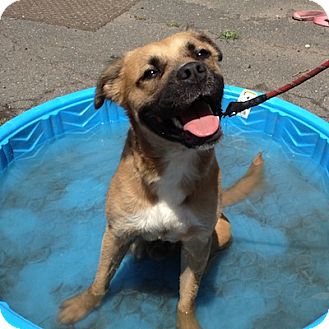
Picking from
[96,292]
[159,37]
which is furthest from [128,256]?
[159,37]

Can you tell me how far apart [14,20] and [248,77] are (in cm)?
359

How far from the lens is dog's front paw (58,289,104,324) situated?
349 centimetres

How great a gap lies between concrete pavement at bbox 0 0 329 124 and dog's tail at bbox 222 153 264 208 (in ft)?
4.86

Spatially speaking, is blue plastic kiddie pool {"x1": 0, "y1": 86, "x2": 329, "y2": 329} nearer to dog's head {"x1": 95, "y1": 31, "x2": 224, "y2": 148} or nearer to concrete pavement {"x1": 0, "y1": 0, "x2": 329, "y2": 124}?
concrete pavement {"x1": 0, "y1": 0, "x2": 329, "y2": 124}

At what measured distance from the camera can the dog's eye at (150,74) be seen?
9.45ft

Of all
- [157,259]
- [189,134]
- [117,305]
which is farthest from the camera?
[157,259]

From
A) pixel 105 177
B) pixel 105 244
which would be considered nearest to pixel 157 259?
pixel 105 244

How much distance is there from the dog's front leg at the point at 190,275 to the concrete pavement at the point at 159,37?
2.79 m

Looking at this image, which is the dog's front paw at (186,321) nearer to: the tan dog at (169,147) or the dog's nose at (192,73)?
the tan dog at (169,147)

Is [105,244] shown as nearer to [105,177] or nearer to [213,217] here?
[213,217]

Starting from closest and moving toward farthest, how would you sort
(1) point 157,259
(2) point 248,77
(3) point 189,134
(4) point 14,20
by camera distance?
1. (3) point 189,134
2. (1) point 157,259
3. (2) point 248,77
4. (4) point 14,20

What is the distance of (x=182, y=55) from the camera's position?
295cm

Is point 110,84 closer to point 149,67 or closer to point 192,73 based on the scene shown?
point 149,67

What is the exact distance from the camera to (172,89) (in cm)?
263
